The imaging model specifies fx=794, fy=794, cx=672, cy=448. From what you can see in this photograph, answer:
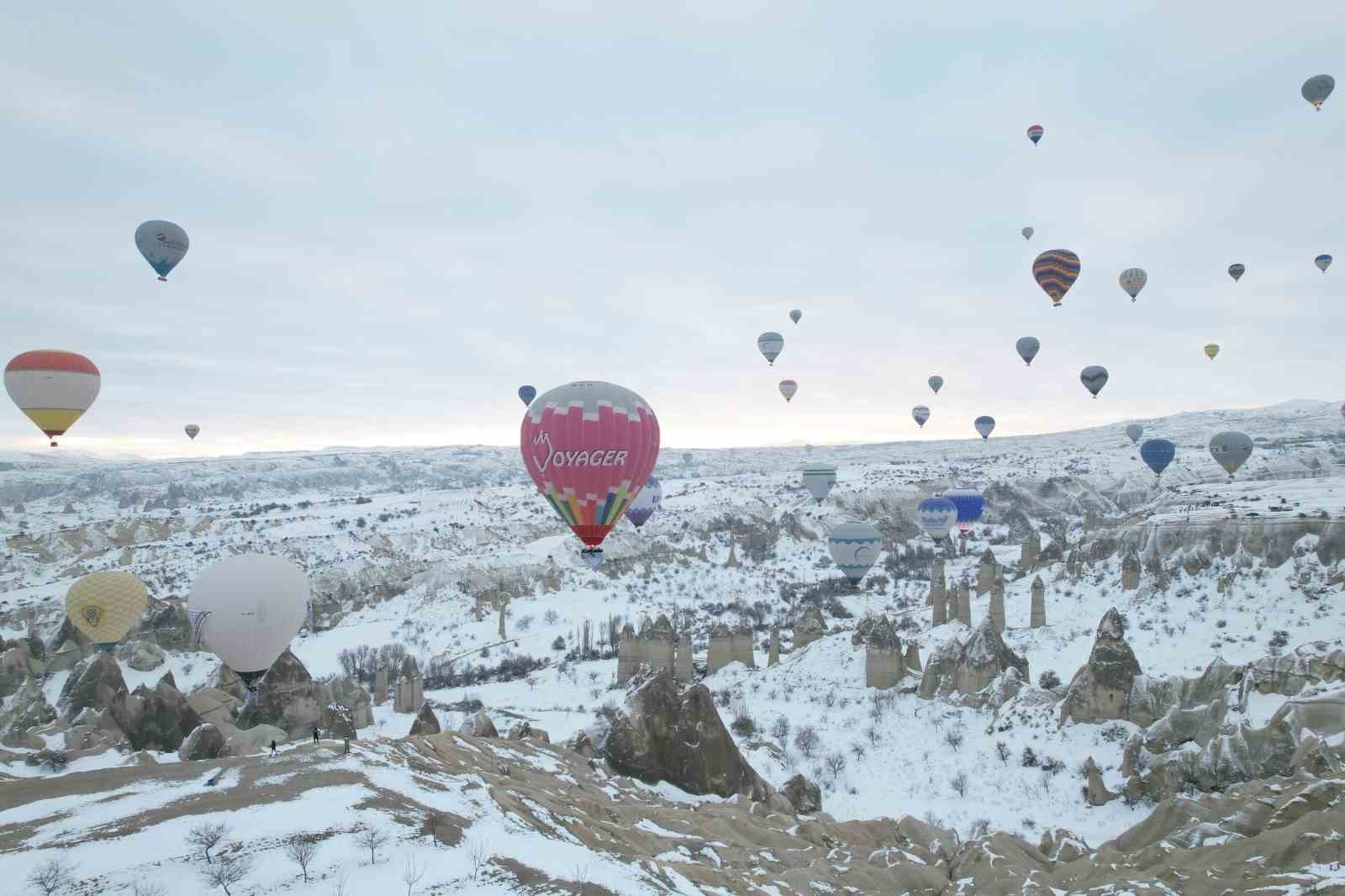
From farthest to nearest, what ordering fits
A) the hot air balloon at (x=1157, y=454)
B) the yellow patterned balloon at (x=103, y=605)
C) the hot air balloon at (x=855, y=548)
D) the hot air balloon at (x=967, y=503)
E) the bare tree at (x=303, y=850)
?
the hot air balloon at (x=967, y=503), the hot air balloon at (x=1157, y=454), the hot air balloon at (x=855, y=548), the yellow patterned balloon at (x=103, y=605), the bare tree at (x=303, y=850)

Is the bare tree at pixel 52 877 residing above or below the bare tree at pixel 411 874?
above

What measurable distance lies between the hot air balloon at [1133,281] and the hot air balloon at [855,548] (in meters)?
21.1

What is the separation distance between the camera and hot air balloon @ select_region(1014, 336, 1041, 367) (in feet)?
189

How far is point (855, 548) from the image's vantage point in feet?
156

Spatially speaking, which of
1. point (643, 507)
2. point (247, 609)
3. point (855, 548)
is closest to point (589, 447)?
point (247, 609)

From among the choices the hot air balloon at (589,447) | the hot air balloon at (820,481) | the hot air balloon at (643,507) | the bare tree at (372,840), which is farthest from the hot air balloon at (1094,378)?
the bare tree at (372,840)

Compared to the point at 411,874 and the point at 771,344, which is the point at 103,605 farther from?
the point at 771,344

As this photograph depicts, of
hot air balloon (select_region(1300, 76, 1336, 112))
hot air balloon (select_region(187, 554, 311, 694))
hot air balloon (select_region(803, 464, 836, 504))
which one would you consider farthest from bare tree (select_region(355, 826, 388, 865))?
hot air balloon (select_region(803, 464, 836, 504))

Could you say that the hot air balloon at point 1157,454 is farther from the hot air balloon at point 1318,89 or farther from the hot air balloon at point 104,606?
the hot air balloon at point 104,606

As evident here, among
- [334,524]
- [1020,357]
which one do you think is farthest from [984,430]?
[334,524]

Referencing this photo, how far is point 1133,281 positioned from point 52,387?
5389 centimetres

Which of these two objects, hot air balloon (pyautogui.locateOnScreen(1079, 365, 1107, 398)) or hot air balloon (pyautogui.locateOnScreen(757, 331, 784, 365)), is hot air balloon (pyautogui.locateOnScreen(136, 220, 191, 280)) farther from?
hot air balloon (pyautogui.locateOnScreen(1079, 365, 1107, 398))

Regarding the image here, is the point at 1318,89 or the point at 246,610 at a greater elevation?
the point at 1318,89

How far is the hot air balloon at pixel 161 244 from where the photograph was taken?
30.9m
